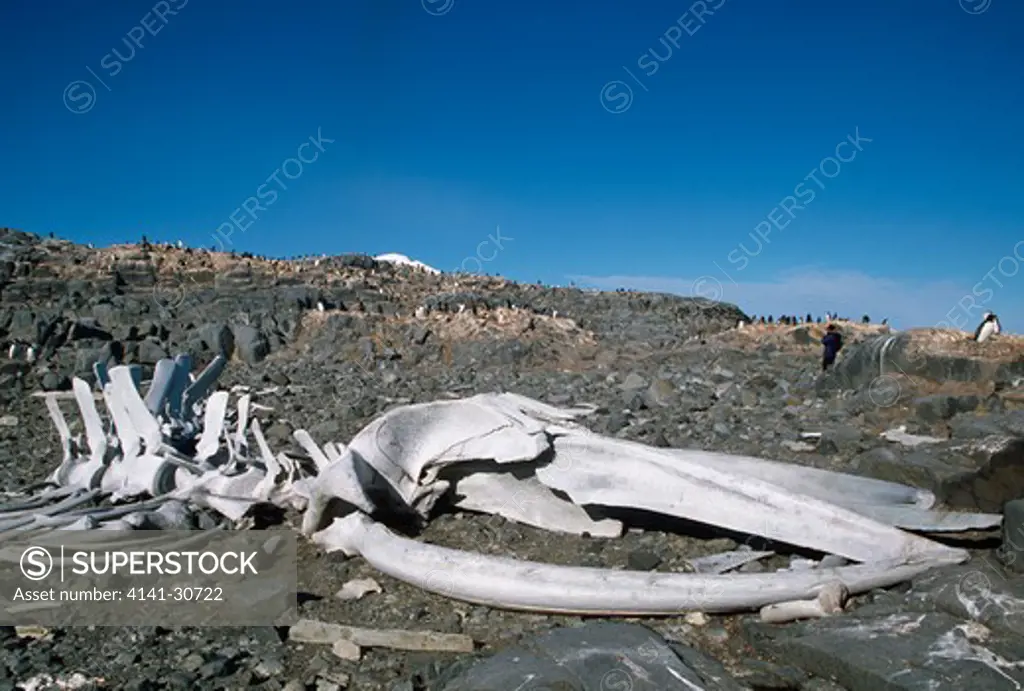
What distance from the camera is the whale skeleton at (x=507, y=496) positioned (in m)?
2.80

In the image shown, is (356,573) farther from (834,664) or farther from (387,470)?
(834,664)

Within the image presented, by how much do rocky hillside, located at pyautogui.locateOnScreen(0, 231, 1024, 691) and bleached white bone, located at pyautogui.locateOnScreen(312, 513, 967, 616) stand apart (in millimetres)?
101

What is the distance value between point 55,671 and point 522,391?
8552 mm

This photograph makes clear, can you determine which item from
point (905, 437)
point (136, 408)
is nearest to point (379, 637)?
point (136, 408)

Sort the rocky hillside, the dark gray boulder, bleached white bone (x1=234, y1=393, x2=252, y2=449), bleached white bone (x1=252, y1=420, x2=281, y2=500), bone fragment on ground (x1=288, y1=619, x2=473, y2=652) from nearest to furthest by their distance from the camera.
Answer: the dark gray boulder
the rocky hillside
bone fragment on ground (x1=288, y1=619, x2=473, y2=652)
bleached white bone (x1=252, y1=420, x2=281, y2=500)
bleached white bone (x1=234, y1=393, x2=252, y2=449)

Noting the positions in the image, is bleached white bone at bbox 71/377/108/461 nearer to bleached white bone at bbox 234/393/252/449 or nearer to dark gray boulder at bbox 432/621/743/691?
bleached white bone at bbox 234/393/252/449

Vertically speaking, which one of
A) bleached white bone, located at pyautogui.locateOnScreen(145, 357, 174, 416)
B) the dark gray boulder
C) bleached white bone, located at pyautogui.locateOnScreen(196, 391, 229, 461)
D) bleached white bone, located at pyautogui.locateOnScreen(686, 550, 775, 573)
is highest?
bleached white bone, located at pyautogui.locateOnScreen(145, 357, 174, 416)

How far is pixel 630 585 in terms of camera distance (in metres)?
2.81

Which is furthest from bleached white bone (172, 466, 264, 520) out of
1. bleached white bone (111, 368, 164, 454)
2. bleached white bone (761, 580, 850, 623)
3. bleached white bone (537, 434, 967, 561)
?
bleached white bone (761, 580, 850, 623)

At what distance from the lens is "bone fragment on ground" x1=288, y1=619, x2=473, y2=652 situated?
9.71 feet

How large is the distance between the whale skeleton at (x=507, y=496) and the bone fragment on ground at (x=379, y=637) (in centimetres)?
21

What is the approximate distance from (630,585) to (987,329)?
385 inches

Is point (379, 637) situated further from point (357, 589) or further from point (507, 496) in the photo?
point (507, 496)

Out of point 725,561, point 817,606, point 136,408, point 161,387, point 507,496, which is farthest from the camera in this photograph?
point 161,387
